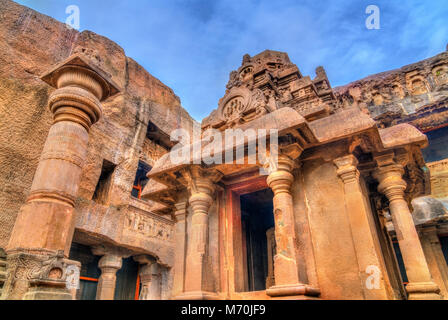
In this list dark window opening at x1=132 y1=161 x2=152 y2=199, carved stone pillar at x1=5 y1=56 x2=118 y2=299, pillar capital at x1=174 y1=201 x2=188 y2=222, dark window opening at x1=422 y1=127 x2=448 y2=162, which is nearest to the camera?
carved stone pillar at x1=5 y1=56 x2=118 y2=299

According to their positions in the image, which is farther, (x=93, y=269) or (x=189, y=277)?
(x=93, y=269)

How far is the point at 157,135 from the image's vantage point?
16.9 m

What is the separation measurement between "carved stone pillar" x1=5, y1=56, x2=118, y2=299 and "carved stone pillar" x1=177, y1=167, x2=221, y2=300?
2.07 metres

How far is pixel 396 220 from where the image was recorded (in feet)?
14.2

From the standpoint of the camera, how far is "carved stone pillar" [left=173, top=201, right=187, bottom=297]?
4641mm

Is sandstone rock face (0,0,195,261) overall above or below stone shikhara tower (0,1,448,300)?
above

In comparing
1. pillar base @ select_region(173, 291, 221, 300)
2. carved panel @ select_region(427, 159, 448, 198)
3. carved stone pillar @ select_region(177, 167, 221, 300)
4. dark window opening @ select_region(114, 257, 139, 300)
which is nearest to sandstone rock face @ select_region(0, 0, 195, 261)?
dark window opening @ select_region(114, 257, 139, 300)

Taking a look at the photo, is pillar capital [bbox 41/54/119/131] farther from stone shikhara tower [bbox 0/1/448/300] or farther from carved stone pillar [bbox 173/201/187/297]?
carved stone pillar [bbox 173/201/187/297]

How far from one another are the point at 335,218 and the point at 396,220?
123 centimetres

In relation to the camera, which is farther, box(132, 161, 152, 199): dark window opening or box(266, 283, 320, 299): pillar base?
box(132, 161, 152, 199): dark window opening

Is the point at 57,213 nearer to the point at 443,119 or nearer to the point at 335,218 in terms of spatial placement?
the point at 335,218

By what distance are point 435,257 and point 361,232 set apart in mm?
11002
